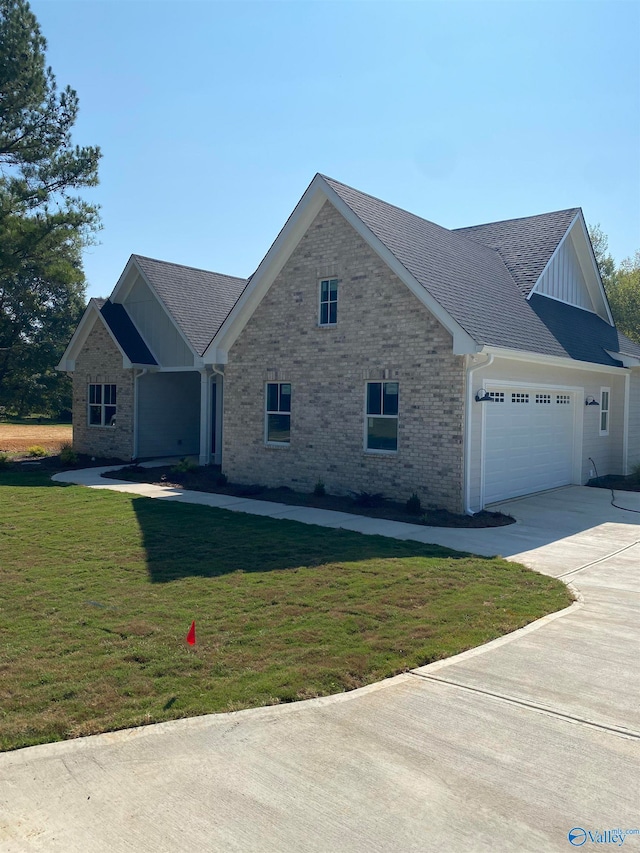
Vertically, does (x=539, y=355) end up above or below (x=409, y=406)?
above

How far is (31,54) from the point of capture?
21.2 meters

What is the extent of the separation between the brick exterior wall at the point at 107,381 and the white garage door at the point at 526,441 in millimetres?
12421

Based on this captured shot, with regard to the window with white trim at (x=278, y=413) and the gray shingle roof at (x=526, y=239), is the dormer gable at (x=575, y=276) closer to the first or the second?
the gray shingle roof at (x=526, y=239)

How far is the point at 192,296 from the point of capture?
23.9m

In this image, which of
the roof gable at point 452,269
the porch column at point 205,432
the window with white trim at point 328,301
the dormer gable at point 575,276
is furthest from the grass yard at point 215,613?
the dormer gable at point 575,276

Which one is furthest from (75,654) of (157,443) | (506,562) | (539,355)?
(157,443)

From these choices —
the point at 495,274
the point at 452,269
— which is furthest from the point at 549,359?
the point at 495,274

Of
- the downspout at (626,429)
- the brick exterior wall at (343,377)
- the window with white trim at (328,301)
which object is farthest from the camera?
the downspout at (626,429)

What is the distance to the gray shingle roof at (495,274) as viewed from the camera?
14.1m

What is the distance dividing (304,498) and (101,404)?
429 inches

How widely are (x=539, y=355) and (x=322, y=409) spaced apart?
475cm

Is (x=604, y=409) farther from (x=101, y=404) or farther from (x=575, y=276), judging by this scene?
(x=101, y=404)

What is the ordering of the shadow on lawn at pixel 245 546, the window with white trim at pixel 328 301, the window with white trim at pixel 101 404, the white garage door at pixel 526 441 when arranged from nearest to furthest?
the shadow on lawn at pixel 245 546 < the white garage door at pixel 526 441 < the window with white trim at pixel 328 301 < the window with white trim at pixel 101 404

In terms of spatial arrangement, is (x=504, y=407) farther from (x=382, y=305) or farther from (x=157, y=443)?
(x=157, y=443)
